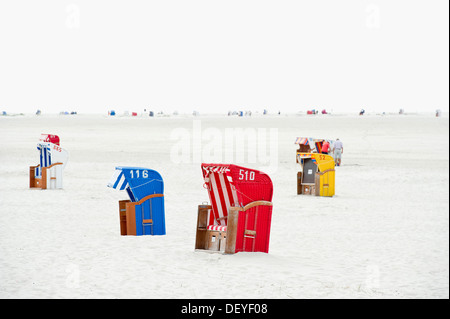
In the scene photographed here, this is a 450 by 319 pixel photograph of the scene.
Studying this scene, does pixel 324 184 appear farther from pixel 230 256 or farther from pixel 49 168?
pixel 230 256

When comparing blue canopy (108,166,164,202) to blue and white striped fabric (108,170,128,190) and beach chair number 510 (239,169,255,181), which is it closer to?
blue and white striped fabric (108,170,128,190)

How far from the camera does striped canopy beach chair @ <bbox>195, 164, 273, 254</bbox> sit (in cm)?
961

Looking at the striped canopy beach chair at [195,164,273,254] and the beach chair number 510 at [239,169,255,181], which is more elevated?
the beach chair number 510 at [239,169,255,181]

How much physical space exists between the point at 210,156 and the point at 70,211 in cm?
2001

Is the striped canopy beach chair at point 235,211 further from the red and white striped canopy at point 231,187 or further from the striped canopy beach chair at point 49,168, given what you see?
the striped canopy beach chair at point 49,168

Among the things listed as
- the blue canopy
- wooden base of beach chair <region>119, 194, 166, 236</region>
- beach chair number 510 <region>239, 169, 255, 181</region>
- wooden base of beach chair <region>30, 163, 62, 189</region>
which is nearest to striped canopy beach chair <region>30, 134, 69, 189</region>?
wooden base of beach chair <region>30, 163, 62, 189</region>

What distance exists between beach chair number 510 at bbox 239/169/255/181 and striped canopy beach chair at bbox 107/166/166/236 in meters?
2.10

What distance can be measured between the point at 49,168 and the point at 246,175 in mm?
10121

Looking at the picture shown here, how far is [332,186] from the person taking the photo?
17609 mm

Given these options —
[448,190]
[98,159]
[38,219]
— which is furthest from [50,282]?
[98,159]

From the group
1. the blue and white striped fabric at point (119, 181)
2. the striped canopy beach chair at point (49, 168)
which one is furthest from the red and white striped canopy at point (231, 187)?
the striped canopy beach chair at point (49, 168)

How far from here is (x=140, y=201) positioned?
11219 millimetres

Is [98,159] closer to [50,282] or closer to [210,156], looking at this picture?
[210,156]

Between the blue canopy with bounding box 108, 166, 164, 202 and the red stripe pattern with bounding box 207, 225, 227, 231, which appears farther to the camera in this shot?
the blue canopy with bounding box 108, 166, 164, 202
